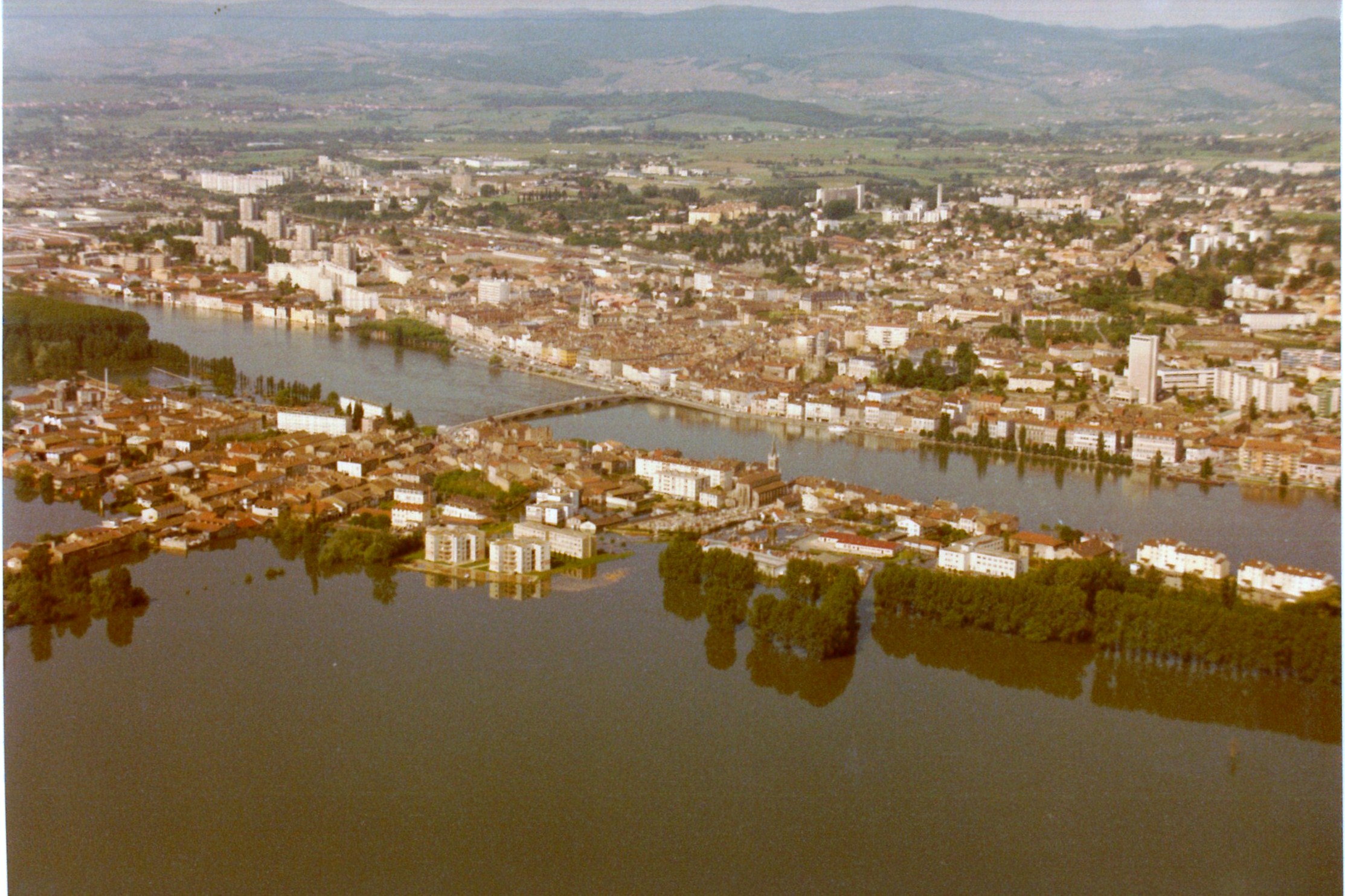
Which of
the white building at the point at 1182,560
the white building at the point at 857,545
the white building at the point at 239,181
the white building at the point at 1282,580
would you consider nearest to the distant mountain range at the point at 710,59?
the white building at the point at 239,181

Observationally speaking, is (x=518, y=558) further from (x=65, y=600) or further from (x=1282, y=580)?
(x=1282, y=580)

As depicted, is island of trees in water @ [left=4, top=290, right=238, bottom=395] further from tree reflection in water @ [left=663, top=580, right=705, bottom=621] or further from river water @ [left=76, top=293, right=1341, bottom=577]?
tree reflection in water @ [left=663, top=580, right=705, bottom=621]

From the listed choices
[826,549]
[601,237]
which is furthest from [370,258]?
[826,549]

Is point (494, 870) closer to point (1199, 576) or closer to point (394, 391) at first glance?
point (1199, 576)

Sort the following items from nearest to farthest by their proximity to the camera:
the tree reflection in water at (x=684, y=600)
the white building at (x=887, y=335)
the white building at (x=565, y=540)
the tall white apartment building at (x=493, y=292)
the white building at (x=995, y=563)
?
1. the tree reflection in water at (x=684, y=600)
2. the white building at (x=995, y=563)
3. the white building at (x=565, y=540)
4. the white building at (x=887, y=335)
5. the tall white apartment building at (x=493, y=292)

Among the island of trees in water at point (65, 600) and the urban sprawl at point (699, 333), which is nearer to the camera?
the island of trees in water at point (65, 600)

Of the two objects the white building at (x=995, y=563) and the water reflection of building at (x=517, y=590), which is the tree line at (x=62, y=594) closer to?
the water reflection of building at (x=517, y=590)
